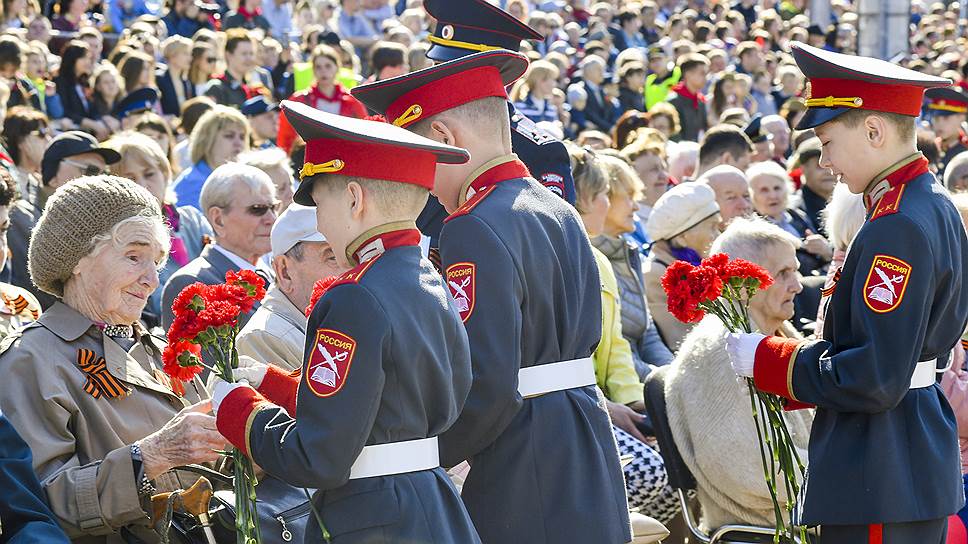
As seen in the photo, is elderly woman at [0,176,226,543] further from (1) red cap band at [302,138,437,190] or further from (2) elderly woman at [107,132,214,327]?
(2) elderly woman at [107,132,214,327]

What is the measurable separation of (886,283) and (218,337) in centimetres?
183

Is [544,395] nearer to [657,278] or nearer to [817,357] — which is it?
[817,357]

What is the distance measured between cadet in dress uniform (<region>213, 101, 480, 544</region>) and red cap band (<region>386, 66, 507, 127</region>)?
397mm

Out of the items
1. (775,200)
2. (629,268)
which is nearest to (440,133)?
(629,268)

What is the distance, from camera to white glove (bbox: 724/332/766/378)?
412 cm

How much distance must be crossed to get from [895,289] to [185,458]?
1985mm

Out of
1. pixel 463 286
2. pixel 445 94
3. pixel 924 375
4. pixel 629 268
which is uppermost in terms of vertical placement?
pixel 445 94

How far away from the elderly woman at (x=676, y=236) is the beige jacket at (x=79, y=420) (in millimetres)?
3601

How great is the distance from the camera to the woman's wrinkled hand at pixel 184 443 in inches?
143

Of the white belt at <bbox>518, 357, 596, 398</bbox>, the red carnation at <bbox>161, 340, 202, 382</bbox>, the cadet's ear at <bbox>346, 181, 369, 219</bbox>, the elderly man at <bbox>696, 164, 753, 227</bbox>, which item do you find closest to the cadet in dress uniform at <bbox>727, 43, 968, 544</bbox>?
the white belt at <bbox>518, 357, 596, 398</bbox>

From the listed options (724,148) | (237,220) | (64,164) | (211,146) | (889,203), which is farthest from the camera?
(724,148)

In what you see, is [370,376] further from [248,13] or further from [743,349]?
[248,13]

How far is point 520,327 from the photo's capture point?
353 cm

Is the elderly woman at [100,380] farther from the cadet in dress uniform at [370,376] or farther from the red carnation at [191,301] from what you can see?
the cadet in dress uniform at [370,376]
